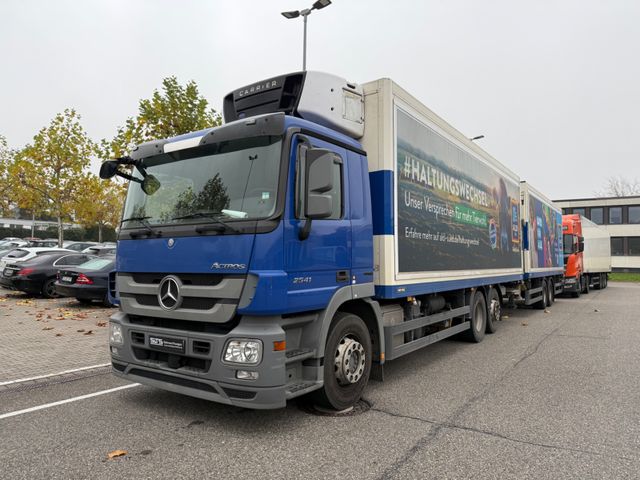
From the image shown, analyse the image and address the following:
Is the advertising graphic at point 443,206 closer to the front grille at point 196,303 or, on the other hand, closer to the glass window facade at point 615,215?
the front grille at point 196,303

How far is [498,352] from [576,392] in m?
2.28

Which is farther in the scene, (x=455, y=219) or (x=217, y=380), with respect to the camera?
(x=455, y=219)

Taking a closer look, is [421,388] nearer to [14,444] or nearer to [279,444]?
[279,444]

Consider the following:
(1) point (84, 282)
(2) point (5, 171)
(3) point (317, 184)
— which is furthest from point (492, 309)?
(2) point (5, 171)

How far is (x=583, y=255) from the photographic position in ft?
68.6

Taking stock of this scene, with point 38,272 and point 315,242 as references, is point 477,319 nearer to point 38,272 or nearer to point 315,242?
point 315,242

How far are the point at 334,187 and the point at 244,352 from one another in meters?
1.73

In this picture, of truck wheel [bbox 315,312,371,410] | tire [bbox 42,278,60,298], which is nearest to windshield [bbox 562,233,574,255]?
truck wheel [bbox 315,312,371,410]

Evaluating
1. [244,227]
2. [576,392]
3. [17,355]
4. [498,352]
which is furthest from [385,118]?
[17,355]

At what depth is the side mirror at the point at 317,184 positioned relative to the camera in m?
3.78

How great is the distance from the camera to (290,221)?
12.1ft

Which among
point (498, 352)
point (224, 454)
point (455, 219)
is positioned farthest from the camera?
point (498, 352)

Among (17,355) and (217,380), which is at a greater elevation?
(217,380)

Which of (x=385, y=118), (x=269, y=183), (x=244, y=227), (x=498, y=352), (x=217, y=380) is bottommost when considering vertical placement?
(x=498, y=352)
